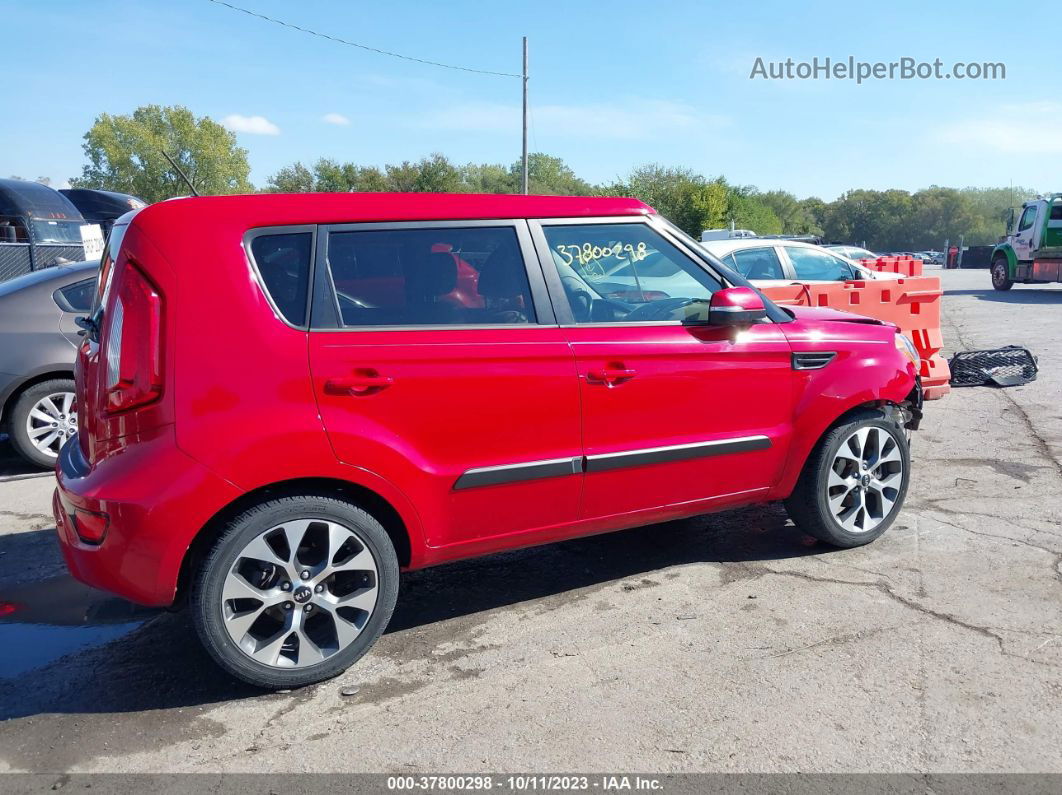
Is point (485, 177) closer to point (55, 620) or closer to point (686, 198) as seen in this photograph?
point (686, 198)

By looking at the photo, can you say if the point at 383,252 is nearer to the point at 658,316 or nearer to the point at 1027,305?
the point at 658,316

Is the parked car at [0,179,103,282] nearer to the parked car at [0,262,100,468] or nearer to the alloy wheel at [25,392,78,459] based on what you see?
the parked car at [0,262,100,468]

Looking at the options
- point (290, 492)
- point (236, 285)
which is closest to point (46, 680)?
point (290, 492)

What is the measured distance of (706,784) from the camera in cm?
277

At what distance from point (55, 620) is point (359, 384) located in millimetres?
2079

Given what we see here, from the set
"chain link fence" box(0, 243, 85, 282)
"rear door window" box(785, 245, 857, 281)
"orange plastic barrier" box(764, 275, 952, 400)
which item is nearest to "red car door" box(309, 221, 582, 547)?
"orange plastic barrier" box(764, 275, 952, 400)

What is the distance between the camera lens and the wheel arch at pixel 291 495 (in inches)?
129

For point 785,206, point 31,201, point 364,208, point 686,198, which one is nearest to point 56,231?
point 31,201

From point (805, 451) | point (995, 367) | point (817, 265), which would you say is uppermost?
point (817, 265)

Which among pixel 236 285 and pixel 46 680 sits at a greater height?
pixel 236 285

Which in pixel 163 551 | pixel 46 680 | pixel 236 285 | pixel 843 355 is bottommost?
pixel 46 680

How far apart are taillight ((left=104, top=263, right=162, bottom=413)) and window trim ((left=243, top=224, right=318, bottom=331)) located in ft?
1.17

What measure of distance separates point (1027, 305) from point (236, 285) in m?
21.1

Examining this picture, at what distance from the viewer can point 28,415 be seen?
21.9 feet
